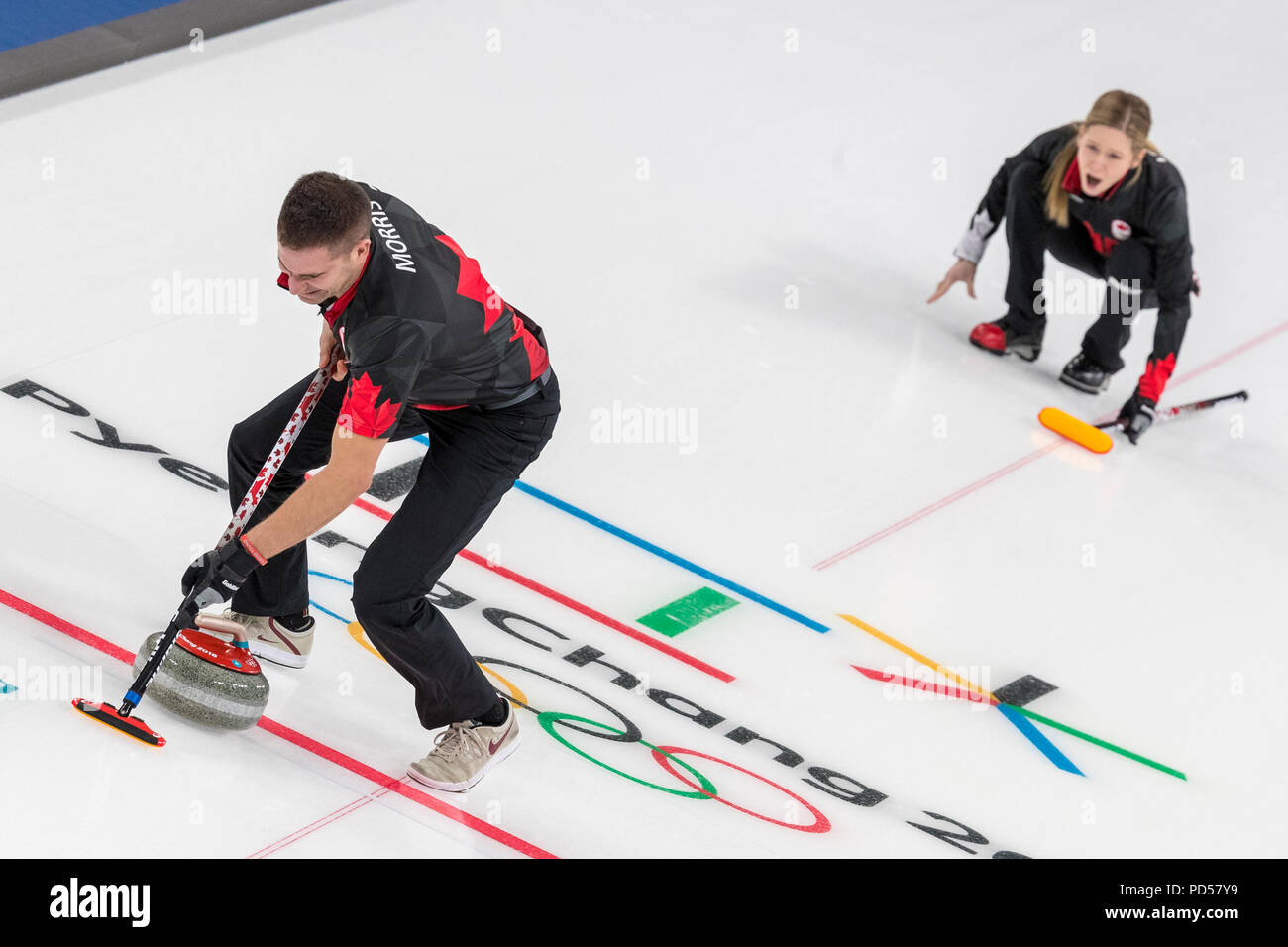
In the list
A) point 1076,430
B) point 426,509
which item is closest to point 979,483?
point 1076,430

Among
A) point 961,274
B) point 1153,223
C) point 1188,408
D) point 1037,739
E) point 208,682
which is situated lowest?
point 1037,739

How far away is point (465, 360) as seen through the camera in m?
4.02

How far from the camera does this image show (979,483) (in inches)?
243

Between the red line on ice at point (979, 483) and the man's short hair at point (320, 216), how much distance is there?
2.34m

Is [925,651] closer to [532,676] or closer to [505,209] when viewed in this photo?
[532,676]

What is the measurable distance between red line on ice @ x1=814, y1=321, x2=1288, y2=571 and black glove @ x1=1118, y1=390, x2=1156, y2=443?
0.27m

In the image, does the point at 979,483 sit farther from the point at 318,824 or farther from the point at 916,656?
the point at 318,824

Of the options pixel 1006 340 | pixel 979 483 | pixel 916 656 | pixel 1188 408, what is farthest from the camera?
pixel 1006 340

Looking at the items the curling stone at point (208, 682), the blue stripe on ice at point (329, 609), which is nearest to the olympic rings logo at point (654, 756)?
the blue stripe on ice at point (329, 609)

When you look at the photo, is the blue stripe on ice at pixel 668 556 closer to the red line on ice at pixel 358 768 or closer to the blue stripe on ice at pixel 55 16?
the red line on ice at pixel 358 768

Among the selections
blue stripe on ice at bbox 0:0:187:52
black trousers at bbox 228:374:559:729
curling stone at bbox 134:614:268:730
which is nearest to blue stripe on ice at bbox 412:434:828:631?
black trousers at bbox 228:374:559:729

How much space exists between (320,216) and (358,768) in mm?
1346

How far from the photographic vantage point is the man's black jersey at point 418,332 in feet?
12.3
